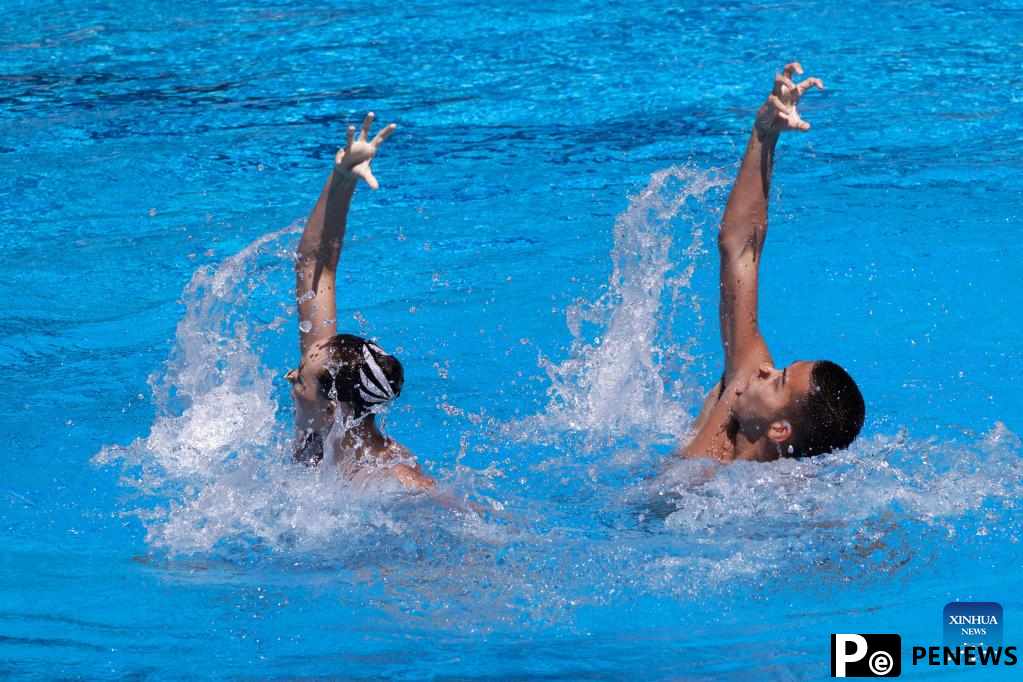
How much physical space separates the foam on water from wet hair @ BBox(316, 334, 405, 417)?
1.11 feet

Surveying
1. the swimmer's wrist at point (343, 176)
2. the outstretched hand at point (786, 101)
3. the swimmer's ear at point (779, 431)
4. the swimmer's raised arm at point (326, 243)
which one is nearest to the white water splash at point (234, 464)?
the swimmer's raised arm at point (326, 243)

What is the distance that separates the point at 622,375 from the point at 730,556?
1.45 metres

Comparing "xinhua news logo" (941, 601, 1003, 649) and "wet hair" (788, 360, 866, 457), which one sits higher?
"wet hair" (788, 360, 866, 457)

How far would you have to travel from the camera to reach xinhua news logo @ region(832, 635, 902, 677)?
3537mm

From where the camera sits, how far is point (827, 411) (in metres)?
3.69

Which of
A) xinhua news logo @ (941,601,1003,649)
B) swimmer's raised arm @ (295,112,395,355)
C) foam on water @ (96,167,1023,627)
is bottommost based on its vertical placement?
xinhua news logo @ (941,601,1003,649)

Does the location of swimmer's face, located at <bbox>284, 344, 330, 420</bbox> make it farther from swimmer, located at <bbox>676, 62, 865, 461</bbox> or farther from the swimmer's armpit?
swimmer, located at <bbox>676, 62, 865, 461</bbox>

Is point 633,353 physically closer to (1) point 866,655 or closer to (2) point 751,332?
(2) point 751,332

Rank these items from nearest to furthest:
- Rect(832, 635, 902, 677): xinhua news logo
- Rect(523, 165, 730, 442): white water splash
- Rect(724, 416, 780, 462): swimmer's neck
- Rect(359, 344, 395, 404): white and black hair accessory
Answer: Rect(832, 635, 902, 677): xinhua news logo
Rect(359, 344, 395, 404): white and black hair accessory
Rect(724, 416, 780, 462): swimmer's neck
Rect(523, 165, 730, 442): white water splash

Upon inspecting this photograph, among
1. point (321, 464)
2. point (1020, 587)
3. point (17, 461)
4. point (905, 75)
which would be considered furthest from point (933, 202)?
point (17, 461)

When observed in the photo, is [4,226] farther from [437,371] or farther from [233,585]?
[233,585]

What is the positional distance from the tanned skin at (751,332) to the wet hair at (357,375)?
109cm

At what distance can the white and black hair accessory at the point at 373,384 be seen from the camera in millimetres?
3641

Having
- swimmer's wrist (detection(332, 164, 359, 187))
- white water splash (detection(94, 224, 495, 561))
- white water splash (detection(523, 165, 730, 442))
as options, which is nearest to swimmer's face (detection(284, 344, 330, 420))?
white water splash (detection(94, 224, 495, 561))
